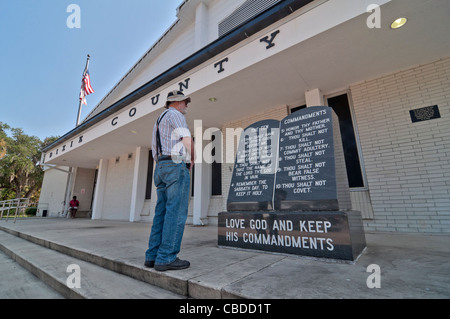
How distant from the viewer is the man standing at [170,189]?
201 centimetres

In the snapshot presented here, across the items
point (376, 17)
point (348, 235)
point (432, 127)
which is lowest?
point (348, 235)

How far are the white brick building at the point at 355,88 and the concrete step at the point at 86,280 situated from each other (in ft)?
13.7

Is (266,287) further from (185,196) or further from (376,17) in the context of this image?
(376,17)

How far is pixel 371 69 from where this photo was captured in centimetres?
470

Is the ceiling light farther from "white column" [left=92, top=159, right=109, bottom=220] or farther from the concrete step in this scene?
"white column" [left=92, top=159, right=109, bottom=220]

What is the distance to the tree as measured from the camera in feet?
69.0

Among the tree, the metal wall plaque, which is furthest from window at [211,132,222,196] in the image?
the tree

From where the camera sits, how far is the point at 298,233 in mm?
2455

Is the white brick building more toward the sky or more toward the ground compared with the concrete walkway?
more toward the sky

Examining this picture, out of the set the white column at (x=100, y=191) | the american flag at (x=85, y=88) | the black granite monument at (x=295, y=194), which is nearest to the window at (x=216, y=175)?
the black granite monument at (x=295, y=194)

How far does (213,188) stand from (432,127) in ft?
19.8

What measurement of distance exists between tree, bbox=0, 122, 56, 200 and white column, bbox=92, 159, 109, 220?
40.4 ft

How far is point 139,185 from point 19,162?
67.5 feet
